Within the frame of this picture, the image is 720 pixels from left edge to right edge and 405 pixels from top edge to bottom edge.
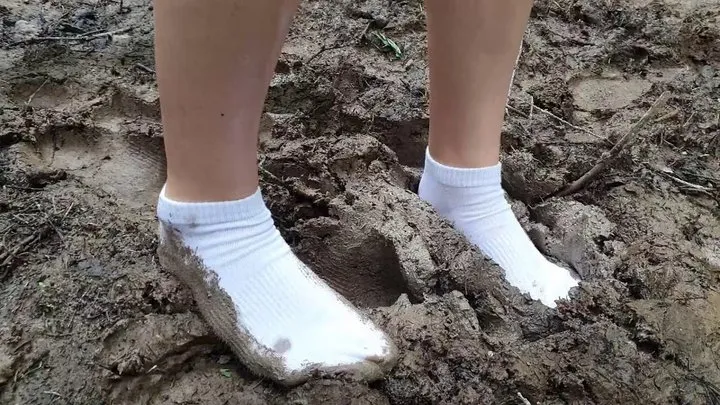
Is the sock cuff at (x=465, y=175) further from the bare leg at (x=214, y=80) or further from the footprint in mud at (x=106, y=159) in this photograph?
the footprint in mud at (x=106, y=159)

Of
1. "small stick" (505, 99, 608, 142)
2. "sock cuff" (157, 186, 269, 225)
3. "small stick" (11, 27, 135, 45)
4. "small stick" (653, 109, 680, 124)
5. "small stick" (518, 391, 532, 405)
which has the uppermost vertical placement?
"sock cuff" (157, 186, 269, 225)

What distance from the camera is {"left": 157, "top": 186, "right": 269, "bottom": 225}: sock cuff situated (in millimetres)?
1003

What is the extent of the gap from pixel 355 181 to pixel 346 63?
44cm

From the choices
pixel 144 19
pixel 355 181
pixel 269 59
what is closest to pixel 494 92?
pixel 355 181

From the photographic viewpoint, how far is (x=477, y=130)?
123 centimetres

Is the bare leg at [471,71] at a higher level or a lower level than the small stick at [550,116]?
higher

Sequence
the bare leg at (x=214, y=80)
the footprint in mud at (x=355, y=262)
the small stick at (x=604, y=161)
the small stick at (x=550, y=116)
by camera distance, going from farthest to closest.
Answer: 1. the small stick at (x=550, y=116)
2. the small stick at (x=604, y=161)
3. the footprint in mud at (x=355, y=262)
4. the bare leg at (x=214, y=80)

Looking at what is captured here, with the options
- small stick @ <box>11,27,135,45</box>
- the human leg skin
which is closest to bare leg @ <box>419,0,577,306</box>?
the human leg skin

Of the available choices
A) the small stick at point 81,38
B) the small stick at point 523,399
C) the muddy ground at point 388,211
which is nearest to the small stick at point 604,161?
the muddy ground at point 388,211

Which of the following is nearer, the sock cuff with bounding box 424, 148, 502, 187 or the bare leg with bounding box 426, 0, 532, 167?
the bare leg with bounding box 426, 0, 532, 167

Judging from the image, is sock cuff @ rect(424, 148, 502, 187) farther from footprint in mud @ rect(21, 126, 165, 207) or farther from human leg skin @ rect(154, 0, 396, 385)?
footprint in mud @ rect(21, 126, 165, 207)

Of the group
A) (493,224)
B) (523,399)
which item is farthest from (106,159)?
(523,399)

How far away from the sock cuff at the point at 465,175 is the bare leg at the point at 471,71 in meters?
0.01

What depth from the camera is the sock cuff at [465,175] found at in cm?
127
